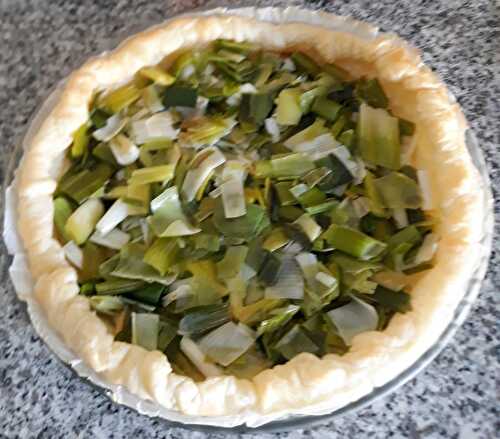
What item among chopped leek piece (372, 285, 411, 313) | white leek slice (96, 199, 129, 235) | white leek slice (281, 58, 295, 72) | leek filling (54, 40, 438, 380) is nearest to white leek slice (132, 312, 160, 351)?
leek filling (54, 40, 438, 380)

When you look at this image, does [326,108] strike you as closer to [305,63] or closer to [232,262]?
[305,63]

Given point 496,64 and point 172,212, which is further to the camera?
point 496,64

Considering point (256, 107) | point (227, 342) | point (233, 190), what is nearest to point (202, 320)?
point (227, 342)

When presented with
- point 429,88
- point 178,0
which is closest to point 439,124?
point 429,88

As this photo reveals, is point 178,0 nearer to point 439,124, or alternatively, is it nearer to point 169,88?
point 169,88

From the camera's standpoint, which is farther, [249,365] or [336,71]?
[336,71]

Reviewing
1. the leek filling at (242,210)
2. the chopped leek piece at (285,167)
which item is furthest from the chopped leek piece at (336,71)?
the chopped leek piece at (285,167)

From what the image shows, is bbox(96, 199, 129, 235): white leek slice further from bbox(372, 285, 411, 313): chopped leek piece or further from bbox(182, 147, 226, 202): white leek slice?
bbox(372, 285, 411, 313): chopped leek piece
